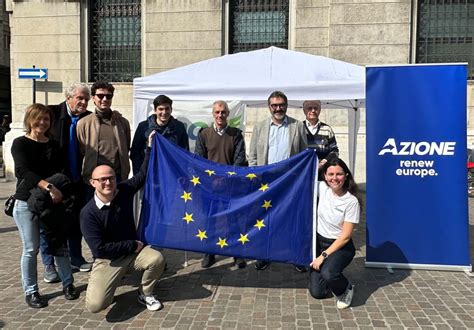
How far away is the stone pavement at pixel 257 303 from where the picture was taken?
146 inches

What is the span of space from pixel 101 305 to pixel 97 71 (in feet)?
31.6

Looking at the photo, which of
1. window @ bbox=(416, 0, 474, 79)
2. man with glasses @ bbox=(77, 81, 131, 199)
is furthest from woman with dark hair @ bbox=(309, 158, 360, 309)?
window @ bbox=(416, 0, 474, 79)

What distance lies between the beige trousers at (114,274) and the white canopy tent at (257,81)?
8.00ft

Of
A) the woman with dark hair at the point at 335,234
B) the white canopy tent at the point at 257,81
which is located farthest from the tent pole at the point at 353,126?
the woman with dark hair at the point at 335,234

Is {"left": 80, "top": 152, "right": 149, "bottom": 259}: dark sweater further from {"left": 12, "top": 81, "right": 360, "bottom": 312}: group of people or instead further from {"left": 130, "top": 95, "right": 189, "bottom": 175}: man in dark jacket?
{"left": 130, "top": 95, "right": 189, "bottom": 175}: man in dark jacket

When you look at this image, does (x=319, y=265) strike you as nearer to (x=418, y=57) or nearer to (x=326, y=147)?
(x=326, y=147)

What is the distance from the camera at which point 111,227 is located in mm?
3934

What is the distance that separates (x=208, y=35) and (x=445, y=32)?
5.77 meters

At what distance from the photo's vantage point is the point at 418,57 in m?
10.4

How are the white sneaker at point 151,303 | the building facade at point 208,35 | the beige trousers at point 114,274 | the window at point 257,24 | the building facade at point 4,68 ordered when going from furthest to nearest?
the building facade at point 4,68
the window at point 257,24
the building facade at point 208,35
the white sneaker at point 151,303
the beige trousers at point 114,274

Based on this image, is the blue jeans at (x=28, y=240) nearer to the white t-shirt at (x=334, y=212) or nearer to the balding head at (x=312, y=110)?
the white t-shirt at (x=334, y=212)

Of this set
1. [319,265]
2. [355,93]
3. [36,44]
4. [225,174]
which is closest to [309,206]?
[319,265]

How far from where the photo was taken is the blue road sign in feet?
38.8

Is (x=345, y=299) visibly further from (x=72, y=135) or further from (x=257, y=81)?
(x=72, y=135)
